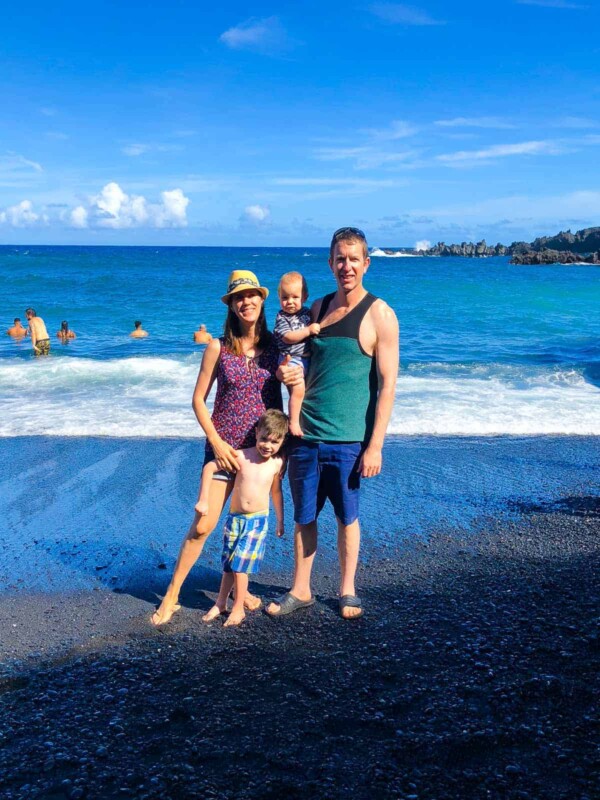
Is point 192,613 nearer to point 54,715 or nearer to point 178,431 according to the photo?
point 54,715

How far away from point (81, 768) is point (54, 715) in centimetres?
42

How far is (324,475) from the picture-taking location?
409 cm

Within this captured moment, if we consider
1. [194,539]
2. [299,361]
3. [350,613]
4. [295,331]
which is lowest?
[350,613]

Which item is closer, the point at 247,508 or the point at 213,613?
the point at 247,508

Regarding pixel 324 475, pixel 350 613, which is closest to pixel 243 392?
pixel 324 475

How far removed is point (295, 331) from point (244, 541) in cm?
123

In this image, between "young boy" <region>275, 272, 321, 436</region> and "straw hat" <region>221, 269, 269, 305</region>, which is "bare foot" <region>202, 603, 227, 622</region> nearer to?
"young boy" <region>275, 272, 321, 436</region>

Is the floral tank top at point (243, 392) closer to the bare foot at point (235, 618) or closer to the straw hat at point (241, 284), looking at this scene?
the straw hat at point (241, 284)

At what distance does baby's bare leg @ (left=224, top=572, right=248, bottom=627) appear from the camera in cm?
403

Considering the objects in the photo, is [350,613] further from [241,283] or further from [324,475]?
[241,283]

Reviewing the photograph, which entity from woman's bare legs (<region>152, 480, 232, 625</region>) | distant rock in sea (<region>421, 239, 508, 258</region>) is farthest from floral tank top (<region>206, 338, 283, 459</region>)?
distant rock in sea (<region>421, 239, 508, 258</region>)

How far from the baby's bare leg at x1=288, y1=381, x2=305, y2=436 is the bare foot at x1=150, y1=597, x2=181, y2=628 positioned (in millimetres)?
1277

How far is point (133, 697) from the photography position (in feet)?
10.7

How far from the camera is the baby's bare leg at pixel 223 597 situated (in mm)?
4145
